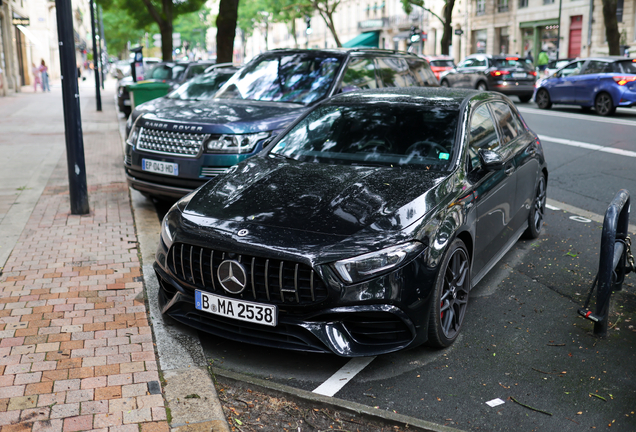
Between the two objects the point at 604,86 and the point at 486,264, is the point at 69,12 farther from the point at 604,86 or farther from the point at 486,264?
the point at 604,86

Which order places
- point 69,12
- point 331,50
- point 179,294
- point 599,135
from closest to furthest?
point 179,294 < point 69,12 < point 331,50 < point 599,135

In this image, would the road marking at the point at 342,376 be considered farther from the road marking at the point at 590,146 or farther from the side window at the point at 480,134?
the road marking at the point at 590,146

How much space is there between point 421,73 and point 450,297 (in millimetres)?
6119

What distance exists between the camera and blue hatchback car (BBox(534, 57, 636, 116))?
58.2ft

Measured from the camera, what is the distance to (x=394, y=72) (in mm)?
9156

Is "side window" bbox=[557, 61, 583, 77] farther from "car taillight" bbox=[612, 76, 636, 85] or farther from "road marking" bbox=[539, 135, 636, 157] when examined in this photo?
"road marking" bbox=[539, 135, 636, 157]

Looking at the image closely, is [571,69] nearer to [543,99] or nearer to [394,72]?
[543,99]

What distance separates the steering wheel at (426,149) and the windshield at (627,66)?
15.6 meters

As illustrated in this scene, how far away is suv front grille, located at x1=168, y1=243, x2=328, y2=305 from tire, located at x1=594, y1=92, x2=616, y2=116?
16667 mm

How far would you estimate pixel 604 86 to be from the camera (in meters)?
18.1

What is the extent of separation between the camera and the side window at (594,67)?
1873 centimetres

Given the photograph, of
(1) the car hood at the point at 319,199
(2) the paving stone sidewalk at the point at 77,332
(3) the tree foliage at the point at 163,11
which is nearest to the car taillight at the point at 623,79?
(2) the paving stone sidewalk at the point at 77,332

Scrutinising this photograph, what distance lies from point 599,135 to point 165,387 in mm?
12387

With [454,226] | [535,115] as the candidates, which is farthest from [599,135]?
[454,226]
